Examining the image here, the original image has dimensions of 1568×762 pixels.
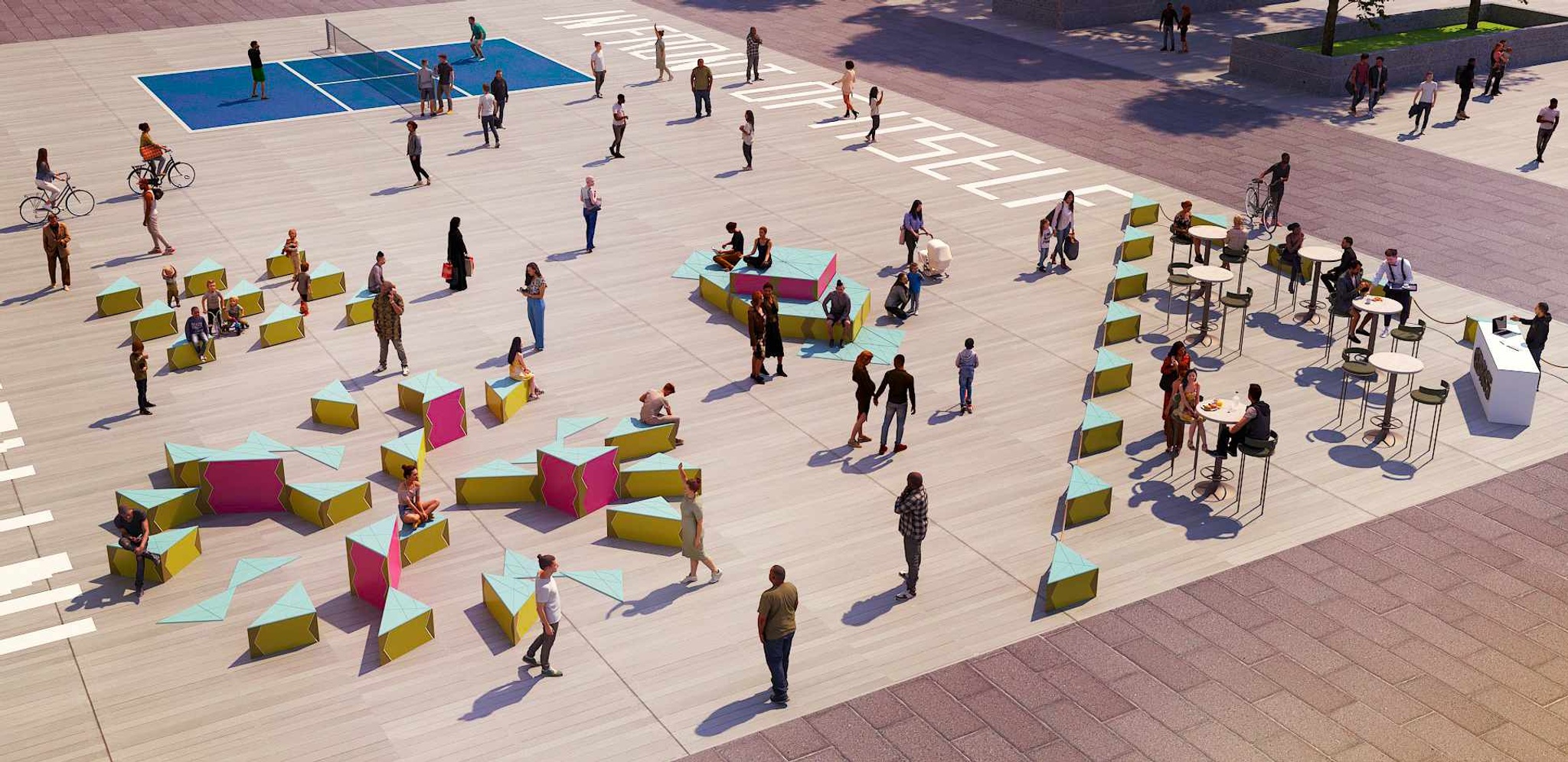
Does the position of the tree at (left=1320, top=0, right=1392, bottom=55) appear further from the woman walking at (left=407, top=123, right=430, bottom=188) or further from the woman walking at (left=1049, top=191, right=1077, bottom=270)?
the woman walking at (left=407, top=123, right=430, bottom=188)

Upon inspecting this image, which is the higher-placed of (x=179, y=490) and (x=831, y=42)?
(x=831, y=42)

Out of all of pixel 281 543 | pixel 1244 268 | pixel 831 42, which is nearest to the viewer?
pixel 281 543

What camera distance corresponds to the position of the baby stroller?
28.0 m

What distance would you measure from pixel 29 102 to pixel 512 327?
2384 cm

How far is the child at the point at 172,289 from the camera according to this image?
86.8ft

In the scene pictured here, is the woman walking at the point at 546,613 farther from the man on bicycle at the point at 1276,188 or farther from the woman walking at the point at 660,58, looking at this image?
the woman walking at the point at 660,58

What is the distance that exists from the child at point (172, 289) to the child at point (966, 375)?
1510 centimetres

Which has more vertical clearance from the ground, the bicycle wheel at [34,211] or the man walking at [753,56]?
the man walking at [753,56]

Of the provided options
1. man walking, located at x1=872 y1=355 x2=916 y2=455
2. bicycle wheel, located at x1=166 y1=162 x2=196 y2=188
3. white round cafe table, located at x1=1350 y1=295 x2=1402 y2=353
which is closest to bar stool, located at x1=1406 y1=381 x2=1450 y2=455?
white round cafe table, located at x1=1350 y1=295 x2=1402 y2=353

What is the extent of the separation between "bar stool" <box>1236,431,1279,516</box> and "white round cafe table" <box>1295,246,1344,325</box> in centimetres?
693

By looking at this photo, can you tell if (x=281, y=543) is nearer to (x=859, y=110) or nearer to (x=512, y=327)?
(x=512, y=327)

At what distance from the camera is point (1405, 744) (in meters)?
15.4

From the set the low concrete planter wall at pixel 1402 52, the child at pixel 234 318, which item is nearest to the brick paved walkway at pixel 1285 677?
the child at pixel 234 318

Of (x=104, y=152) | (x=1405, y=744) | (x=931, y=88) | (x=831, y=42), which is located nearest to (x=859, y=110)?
(x=931, y=88)
